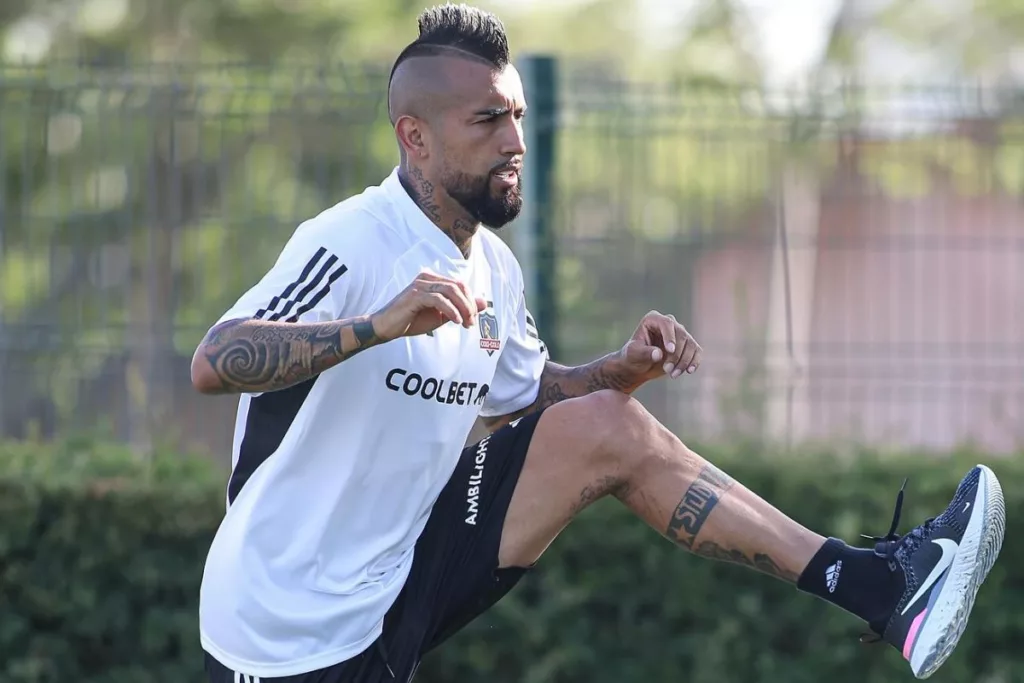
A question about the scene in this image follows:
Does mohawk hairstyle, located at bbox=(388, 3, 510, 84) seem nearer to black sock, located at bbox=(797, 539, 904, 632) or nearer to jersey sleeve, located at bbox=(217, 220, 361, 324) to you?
jersey sleeve, located at bbox=(217, 220, 361, 324)

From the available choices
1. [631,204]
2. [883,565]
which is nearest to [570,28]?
[631,204]

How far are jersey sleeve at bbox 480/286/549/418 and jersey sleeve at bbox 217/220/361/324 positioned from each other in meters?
0.75

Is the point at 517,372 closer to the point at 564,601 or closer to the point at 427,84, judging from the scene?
the point at 427,84

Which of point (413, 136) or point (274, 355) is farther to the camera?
point (413, 136)

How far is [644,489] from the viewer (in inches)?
152

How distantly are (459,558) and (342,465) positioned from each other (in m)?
0.49

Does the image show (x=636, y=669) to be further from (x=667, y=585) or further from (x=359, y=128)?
(x=359, y=128)

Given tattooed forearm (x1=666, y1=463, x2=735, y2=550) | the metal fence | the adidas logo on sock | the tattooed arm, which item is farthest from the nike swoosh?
the metal fence

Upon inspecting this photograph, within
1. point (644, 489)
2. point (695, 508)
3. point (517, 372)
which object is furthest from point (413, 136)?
point (695, 508)

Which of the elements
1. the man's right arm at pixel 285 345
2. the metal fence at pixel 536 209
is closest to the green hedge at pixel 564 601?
the metal fence at pixel 536 209

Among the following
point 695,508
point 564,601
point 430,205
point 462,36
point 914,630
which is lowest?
point 564,601

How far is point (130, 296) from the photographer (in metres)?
6.83

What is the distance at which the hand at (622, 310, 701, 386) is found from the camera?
152 inches

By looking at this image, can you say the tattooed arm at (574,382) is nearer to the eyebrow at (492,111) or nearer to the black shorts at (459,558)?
the black shorts at (459,558)
